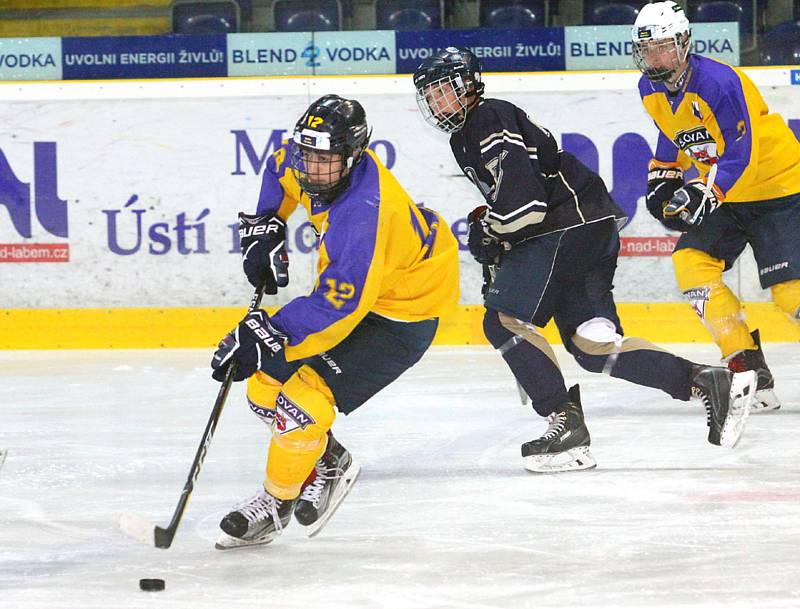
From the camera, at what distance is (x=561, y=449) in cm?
314

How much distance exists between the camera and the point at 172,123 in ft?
19.8

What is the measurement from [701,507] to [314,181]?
3.60 ft

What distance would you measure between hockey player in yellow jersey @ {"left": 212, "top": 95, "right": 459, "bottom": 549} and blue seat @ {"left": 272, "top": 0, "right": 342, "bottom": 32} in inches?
141

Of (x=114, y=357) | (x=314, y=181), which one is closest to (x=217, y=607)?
(x=314, y=181)

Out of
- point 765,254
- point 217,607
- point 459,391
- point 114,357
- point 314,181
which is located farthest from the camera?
point 114,357

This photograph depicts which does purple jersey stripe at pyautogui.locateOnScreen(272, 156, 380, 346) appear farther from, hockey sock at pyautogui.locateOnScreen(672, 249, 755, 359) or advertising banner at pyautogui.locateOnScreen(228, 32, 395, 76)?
advertising banner at pyautogui.locateOnScreen(228, 32, 395, 76)

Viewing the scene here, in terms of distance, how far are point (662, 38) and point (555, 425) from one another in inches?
45.6

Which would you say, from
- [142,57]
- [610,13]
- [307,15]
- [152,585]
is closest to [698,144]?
[152,585]

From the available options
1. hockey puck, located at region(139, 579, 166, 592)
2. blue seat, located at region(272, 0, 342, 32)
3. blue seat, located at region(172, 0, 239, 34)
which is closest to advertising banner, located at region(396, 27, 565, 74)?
blue seat, located at region(272, 0, 342, 32)

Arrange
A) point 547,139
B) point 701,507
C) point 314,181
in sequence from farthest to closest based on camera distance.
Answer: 1. point 547,139
2. point 701,507
3. point 314,181

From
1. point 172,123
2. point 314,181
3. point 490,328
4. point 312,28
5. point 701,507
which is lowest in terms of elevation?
point 701,507

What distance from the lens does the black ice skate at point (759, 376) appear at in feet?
12.8

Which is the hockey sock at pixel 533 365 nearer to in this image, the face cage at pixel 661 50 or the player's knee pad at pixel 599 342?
the player's knee pad at pixel 599 342

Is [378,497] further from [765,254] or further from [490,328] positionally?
[765,254]
